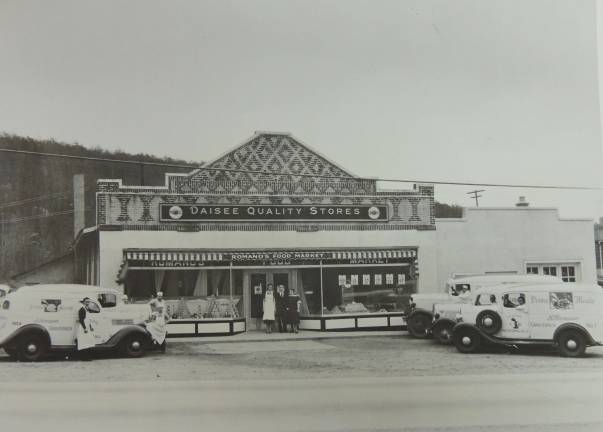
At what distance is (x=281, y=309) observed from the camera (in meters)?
15.4

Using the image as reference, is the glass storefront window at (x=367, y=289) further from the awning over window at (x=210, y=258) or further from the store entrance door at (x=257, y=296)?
the store entrance door at (x=257, y=296)

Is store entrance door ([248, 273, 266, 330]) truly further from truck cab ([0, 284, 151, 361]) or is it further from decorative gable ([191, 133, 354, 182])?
truck cab ([0, 284, 151, 361])

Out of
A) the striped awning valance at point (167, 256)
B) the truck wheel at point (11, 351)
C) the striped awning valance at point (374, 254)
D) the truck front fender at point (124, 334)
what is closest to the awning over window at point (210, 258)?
the striped awning valance at point (167, 256)

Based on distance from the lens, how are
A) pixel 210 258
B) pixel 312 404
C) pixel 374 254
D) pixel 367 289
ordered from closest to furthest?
pixel 312 404, pixel 210 258, pixel 374 254, pixel 367 289

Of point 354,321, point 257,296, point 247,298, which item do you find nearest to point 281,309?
point 257,296

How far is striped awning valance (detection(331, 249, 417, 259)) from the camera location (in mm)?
15633

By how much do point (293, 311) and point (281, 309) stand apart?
32 centimetres

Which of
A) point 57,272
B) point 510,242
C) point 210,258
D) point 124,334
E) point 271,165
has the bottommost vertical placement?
point 124,334

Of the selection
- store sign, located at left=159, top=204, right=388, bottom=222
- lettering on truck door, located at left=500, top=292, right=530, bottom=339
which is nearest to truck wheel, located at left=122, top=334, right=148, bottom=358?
store sign, located at left=159, top=204, right=388, bottom=222

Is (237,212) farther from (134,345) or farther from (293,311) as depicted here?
(134,345)

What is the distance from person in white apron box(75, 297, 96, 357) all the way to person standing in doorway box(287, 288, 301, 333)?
511cm

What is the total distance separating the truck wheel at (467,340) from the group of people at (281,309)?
14.8 ft

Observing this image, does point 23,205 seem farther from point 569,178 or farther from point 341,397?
point 569,178

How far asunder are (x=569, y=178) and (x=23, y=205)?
11.3 m
